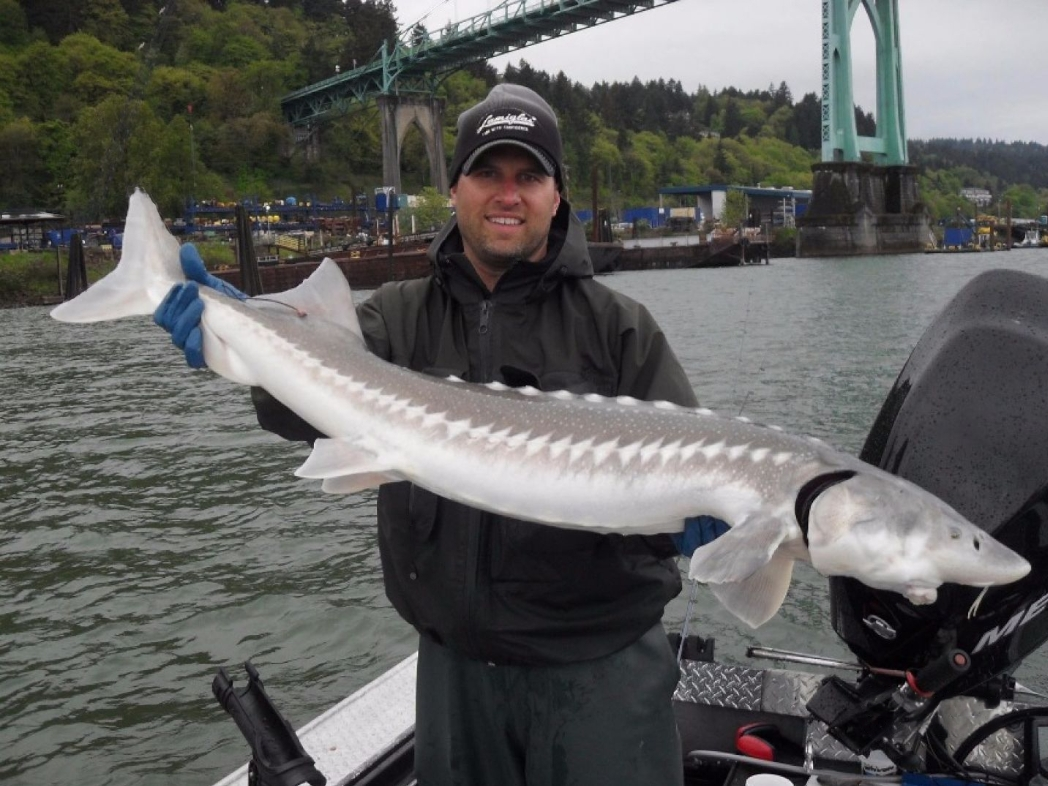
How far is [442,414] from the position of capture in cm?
228

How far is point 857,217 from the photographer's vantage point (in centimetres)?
5659

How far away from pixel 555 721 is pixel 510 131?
4.47 ft

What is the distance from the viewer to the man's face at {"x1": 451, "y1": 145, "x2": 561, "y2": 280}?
7.73 ft

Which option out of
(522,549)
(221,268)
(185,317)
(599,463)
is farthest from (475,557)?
(221,268)

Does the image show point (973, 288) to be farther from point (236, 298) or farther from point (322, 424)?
point (236, 298)

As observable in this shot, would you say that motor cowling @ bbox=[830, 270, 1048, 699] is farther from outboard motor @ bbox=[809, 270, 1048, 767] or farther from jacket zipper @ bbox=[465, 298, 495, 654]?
jacket zipper @ bbox=[465, 298, 495, 654]

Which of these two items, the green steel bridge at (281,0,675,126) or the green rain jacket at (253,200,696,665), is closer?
the green rain jacket at (253,200,696,665)

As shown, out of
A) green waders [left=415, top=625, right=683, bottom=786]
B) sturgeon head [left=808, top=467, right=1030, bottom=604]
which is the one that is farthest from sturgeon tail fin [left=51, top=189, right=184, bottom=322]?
sturgeon head [left=808, top=467, right=1030, bottom=604]

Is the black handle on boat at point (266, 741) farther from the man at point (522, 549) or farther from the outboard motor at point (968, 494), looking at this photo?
the outboard motor at point (968, 494)

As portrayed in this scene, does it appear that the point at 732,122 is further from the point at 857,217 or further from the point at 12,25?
the point at 12,25

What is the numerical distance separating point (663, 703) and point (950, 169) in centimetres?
19032

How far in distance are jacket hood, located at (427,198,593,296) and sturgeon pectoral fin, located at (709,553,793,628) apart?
79 cm

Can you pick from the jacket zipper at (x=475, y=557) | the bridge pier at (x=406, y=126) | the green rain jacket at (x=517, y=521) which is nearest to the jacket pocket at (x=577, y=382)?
the green rain jacket at (x=517, y=521)

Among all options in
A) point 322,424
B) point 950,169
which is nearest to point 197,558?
point 322,424
